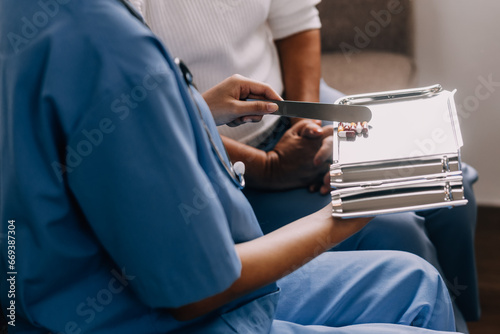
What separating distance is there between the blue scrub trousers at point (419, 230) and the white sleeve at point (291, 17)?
0.46ft

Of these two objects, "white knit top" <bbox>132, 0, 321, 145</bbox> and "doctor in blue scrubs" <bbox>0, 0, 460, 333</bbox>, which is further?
"white knit top" <bbox>132, 0, 321, 145</bbox>

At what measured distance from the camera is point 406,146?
67 centimetres

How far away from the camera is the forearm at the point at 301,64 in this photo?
1154 millimetres

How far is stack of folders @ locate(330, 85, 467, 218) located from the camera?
613mm

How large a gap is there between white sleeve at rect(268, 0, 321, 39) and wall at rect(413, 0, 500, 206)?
452 mm

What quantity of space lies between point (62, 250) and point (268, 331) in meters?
0.25

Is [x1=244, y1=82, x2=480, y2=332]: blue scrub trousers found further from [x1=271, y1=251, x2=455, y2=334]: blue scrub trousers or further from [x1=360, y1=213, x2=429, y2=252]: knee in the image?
[x1=271, y1=251, x2=455, y2=334]: blue scrub trousers

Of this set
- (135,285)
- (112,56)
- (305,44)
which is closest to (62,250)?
(135,285)

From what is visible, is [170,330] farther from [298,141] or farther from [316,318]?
[298,141]

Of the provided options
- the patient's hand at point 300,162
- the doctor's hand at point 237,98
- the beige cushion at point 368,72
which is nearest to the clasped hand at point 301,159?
the patient's hand at point 300,162

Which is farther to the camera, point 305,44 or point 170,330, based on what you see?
point 305,44
